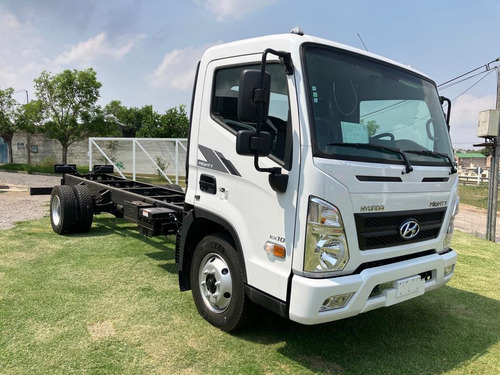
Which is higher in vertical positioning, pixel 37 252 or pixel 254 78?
pixel 254 78

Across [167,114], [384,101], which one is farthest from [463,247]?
[167,114]

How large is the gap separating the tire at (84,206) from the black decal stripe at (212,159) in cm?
388

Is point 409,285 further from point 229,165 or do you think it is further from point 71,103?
point 71,103

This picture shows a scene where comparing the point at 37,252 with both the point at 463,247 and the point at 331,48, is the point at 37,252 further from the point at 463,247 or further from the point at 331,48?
the point at 463,247

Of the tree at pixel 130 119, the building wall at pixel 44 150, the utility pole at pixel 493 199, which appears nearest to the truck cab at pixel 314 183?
the utility pole at pixel 493 199

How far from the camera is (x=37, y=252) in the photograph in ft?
18.6

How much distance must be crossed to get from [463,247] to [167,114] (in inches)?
879

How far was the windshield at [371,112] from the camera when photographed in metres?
2.77

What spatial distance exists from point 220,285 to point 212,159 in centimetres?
112

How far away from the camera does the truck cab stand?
2.66m

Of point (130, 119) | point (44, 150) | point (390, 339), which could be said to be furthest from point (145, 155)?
point (130, 119)

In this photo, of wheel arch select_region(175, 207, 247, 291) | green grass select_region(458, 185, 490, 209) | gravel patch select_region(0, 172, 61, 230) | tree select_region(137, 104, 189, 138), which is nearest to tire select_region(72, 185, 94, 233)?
gravel patch select_region(0, 172, 61, 230)

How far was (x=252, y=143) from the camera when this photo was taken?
2.61 meters

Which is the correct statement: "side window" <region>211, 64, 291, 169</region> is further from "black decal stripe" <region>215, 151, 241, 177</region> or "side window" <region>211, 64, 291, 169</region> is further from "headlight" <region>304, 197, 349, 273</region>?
"headlight" <region>304, 197, 349, 273</region>
